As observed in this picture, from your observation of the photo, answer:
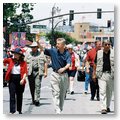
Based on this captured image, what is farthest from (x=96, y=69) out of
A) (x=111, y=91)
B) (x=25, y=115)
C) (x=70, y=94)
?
(x=70, y=94)

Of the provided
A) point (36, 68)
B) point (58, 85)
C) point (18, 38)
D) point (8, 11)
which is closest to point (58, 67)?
point (58, 85)

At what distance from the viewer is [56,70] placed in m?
13.5

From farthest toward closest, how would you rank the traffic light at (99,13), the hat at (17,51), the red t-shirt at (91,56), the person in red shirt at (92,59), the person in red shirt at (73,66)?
1. the person in red shirt at (73,66)
2. the red t-shirt at (91,56)
3. the person in red shirt at (92,59)
4. the traffic light at (99,13)
5. the hat at (17,51)

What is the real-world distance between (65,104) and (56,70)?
1849 mm

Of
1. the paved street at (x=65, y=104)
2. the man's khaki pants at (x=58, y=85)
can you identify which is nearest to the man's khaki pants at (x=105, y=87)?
the paved street at (x=65, y=104)

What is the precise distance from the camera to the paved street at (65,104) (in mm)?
14356

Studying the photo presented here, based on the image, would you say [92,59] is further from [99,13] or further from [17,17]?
[17,17]

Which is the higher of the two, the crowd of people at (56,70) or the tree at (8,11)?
the tree at (8,11)

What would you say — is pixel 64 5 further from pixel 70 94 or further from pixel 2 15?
pixel 70 94

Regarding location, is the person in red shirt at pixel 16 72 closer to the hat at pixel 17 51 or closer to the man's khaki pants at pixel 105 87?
the hat at pixel 17 51

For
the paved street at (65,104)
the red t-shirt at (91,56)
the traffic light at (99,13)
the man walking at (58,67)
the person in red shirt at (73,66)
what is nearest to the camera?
the man walking at (58,67)

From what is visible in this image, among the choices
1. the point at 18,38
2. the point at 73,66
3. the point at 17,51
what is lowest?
the point at 73,66

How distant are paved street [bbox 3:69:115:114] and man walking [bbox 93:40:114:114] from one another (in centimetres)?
19

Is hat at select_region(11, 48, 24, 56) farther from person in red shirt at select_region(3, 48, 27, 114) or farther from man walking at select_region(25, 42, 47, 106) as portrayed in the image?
man walking at select_region(25, 42, 47, 106)
